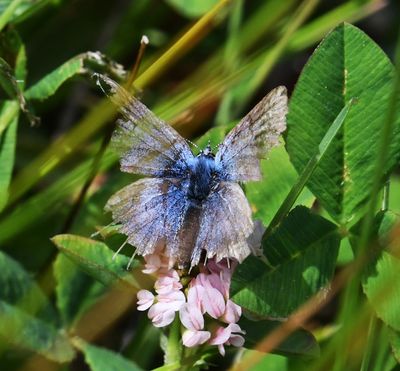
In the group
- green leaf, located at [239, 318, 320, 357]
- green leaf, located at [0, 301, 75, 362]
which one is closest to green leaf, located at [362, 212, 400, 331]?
green leaf, located at [239, 318, 320, 357]

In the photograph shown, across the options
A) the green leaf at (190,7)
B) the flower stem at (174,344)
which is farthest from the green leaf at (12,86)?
the green leaf at (190,7)

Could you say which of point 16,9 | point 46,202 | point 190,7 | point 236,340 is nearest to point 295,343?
point 236,340

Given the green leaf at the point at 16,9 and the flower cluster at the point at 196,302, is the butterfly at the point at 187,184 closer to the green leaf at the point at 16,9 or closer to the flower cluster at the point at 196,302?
the flower cluster at the point at 196,302

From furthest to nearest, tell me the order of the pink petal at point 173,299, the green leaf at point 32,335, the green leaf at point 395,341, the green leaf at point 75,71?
the green leaf at point 75,71, the green leaf at point 32,335, the green leaf at point 395,341, the pink petal at point 173,299

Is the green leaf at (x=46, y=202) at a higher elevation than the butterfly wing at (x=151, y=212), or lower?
higher

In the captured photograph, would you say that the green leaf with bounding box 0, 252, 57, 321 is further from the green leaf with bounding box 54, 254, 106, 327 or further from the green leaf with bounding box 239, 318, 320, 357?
the green leaf with bounding box 239, 318, 320, 357

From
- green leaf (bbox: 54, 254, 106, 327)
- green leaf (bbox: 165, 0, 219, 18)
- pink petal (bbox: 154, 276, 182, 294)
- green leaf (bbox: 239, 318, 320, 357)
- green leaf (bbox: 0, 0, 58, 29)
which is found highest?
green leaf (bbox: 165, 0, 219, 18)
